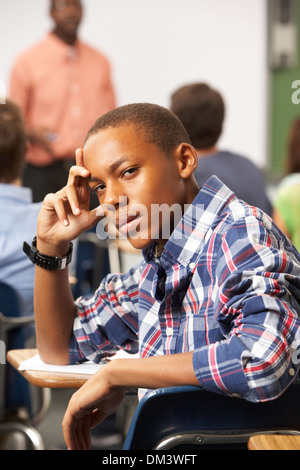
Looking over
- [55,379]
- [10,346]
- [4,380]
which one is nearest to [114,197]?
[55,379]

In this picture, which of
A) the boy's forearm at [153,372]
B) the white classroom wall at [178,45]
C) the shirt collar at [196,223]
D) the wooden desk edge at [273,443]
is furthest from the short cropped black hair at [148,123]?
the white classroom wall at [178,45]

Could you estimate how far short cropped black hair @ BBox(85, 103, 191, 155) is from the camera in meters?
1.23

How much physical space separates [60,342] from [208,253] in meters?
0.39

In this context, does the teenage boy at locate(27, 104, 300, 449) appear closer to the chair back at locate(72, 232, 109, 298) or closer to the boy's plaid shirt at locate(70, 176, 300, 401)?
the boy's plaid shirt at locate(70, 176, 300, 401)

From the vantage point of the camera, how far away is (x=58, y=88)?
3.42 m

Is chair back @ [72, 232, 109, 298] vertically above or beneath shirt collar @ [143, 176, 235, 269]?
beneath

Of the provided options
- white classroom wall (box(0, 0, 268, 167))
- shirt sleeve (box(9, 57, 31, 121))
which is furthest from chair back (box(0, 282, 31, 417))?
white classroom wall (box(0, 0, 268, 167))

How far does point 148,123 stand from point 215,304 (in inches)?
13.4

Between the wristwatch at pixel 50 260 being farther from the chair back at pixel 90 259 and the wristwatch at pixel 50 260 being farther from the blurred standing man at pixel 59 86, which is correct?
the chair back at pixel 90 259

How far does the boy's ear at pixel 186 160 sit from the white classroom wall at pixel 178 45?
3.43m

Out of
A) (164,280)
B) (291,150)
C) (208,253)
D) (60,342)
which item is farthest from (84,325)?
(291,150)

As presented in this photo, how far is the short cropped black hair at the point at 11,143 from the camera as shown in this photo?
1999mm

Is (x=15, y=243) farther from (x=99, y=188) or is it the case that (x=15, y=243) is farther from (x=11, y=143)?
(x=99, y=188)

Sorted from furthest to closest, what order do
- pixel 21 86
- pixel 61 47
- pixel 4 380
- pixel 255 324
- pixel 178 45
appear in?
pixel 178 45
pixel 61 47
pixel 21 86
pixel 4 380
pixel 255 324
